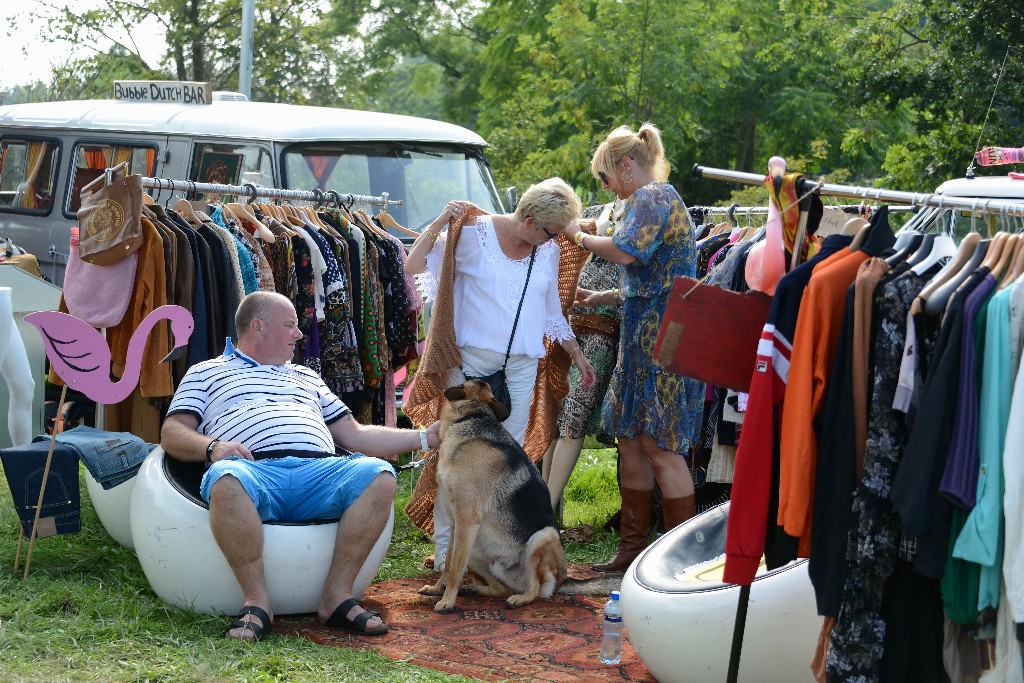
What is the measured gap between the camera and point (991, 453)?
295cm

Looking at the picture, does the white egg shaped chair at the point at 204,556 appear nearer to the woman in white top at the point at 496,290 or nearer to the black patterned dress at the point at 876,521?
the woman in white top at the point at 496,290

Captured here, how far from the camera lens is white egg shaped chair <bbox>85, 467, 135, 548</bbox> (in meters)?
5.57

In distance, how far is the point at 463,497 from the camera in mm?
5266

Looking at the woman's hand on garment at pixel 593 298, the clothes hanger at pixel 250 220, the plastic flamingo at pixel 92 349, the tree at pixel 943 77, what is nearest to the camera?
the plastic flamingo at pixel 92 349

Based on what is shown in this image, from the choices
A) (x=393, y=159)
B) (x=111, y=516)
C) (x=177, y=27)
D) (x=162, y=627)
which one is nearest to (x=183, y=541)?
(x=162, y=627)

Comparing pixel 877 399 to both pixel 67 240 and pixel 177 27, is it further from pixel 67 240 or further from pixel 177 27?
pixel 177 27

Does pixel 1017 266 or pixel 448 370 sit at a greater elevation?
pixel 1017 266

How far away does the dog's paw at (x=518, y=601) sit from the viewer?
5.25 m

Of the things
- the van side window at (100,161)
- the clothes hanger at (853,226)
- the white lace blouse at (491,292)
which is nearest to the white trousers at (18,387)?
the white lace blouse at (491,292)

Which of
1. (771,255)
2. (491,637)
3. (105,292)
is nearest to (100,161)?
(105,292)

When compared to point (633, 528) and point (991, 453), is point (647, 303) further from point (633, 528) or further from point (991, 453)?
point (991, 453)

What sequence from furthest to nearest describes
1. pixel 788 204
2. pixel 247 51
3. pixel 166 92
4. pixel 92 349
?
pixel 247 51
pixel 166 92
pixel 92 349
pixel 788 204

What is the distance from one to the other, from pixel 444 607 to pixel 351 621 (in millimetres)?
549

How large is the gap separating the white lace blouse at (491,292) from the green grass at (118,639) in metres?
1.25
